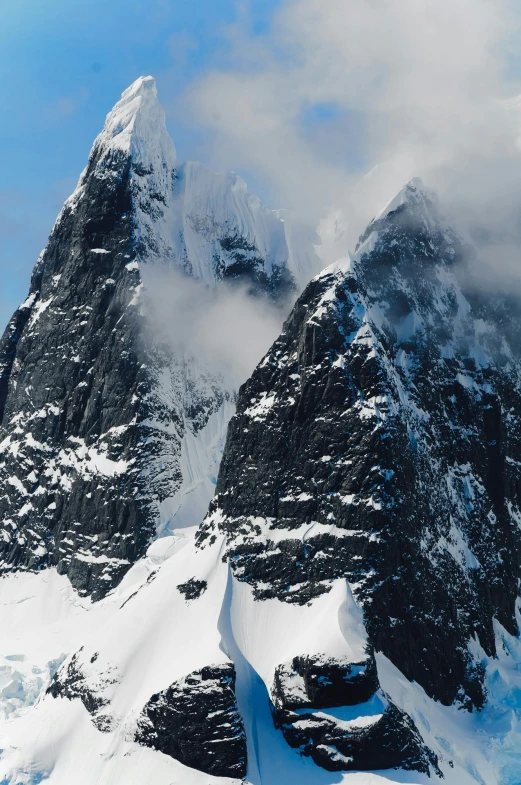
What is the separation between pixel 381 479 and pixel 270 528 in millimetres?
17639

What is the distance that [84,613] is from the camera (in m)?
162

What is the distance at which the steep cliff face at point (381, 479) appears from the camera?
12469cm

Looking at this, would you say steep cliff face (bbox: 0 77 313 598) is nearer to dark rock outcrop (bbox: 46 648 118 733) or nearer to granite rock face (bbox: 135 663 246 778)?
dark rock outcrop (bbox: 46 648 118 733)

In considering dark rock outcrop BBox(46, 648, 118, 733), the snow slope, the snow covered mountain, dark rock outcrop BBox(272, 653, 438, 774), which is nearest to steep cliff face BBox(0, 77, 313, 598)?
the snow covered mountain

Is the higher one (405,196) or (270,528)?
(405,196)

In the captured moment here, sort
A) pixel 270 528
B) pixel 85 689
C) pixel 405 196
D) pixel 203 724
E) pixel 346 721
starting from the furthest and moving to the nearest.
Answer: pixel 405 196 < pixel 270 528 < pixel 85 689 < pixel 203 724 < pixel 346 721

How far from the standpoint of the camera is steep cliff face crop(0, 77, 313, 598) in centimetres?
17175

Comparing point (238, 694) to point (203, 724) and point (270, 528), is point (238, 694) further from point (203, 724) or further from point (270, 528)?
point (270, 528)

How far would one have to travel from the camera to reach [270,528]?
130750mm

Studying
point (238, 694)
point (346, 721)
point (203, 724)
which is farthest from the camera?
point (238, 694)

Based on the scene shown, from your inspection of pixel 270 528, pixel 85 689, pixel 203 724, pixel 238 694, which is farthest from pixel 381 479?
pixel 85 689

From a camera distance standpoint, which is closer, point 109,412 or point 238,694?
point 238,694

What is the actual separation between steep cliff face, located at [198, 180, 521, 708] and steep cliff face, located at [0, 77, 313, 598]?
121 feet

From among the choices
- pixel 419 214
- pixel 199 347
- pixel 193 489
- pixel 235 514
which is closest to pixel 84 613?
pixel 193 489
